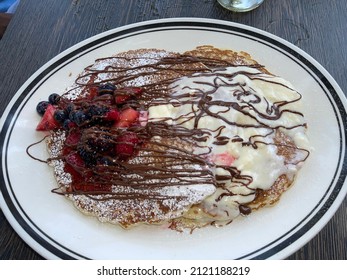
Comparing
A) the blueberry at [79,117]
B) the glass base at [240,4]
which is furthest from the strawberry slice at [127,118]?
the glass base at [240,4]

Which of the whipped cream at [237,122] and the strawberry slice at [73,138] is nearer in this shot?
the whipped cream at [237,122]

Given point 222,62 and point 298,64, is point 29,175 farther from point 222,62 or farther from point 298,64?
point 298,64

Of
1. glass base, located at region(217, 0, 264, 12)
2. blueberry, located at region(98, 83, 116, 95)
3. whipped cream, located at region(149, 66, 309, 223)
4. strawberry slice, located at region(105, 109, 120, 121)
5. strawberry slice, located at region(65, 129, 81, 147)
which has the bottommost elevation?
strawberry slice, located at region(65, 129, 81, 147)

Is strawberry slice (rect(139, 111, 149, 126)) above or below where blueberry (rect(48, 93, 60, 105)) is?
above

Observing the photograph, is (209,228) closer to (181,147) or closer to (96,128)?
(181,147)

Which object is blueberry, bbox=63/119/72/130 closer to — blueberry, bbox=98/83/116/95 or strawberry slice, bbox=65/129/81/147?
strawberry slice, bbox=65/129/81/147

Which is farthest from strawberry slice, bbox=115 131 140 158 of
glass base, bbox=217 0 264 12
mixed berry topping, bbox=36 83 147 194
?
glass base, bbox=217 0 264 12

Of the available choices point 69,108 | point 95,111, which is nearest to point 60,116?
point 69,108

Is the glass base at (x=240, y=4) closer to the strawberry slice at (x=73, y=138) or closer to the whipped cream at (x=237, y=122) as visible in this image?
the whipped cream at (x=237, y=122)
